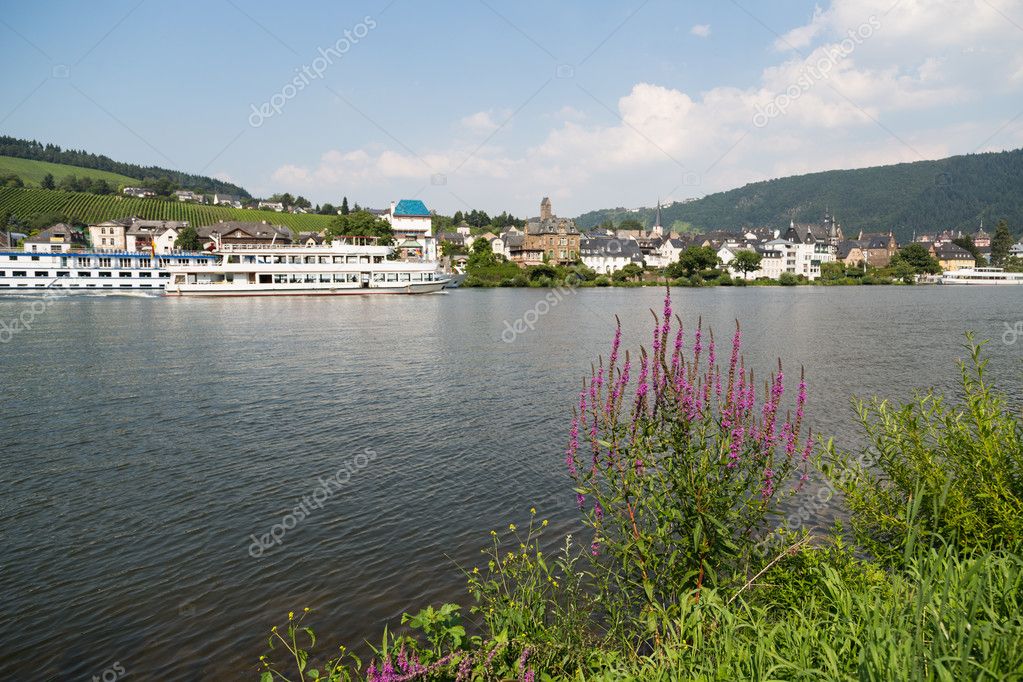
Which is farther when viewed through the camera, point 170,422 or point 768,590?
point 170,422

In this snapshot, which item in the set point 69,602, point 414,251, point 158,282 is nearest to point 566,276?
point 414,251

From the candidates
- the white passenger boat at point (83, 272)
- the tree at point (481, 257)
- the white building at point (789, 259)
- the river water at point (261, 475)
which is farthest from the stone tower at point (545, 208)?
the river water at point (261, 475)

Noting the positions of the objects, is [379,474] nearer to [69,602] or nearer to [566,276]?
[69,602]

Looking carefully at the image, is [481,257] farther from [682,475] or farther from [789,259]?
[682,475]

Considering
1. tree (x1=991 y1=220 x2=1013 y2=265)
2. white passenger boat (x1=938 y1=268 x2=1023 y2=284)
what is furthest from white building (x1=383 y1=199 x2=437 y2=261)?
tree (x1=991 y1=220 x2=1013 y2=265)

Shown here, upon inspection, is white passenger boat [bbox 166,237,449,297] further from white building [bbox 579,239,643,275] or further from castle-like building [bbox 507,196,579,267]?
white building [bbox 579,239,643,275]

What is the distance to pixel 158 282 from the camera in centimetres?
9588

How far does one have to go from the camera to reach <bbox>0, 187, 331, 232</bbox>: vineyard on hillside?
149 m

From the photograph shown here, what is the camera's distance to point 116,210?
160 metres

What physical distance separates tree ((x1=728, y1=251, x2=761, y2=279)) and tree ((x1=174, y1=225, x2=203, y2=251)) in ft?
413

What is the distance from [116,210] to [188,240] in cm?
4336

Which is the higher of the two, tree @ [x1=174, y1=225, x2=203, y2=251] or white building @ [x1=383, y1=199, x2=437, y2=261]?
white building @ [x1=383, y1=199, x2=437, y2=261]

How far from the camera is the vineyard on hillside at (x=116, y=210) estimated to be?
149 m

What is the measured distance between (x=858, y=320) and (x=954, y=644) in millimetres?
54000
